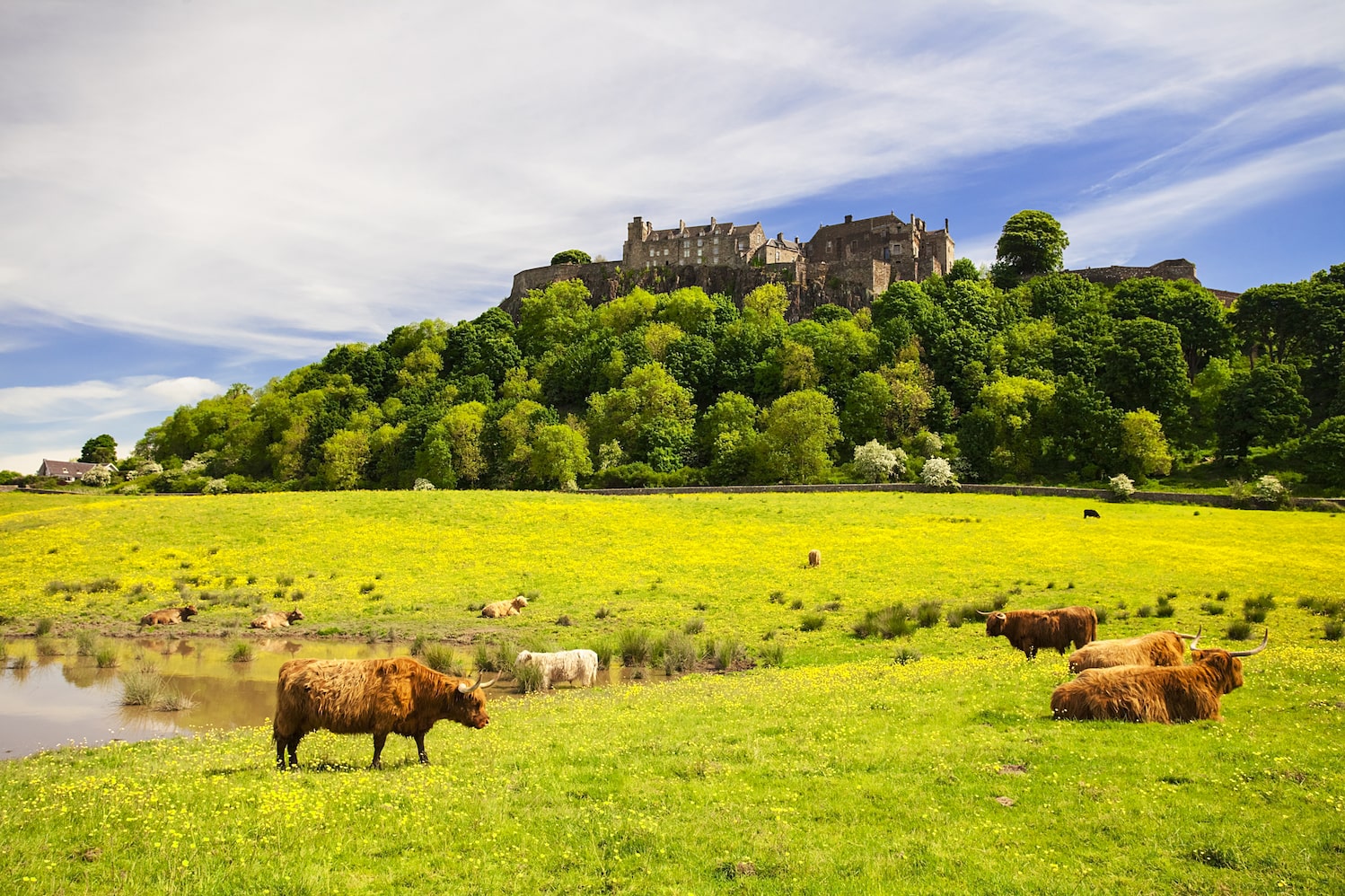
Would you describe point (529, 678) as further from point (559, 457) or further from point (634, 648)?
point (559, 457)

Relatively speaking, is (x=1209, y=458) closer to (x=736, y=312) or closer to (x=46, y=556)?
(x=736, y=312)

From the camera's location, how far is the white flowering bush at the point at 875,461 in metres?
69.5

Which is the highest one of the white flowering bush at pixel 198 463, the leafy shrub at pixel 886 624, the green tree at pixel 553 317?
the green tree at pixel 553 317

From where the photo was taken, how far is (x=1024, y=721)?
1400cm

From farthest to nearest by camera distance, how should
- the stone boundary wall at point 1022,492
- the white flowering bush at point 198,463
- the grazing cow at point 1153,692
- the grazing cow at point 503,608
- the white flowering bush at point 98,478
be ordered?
the white flowering bush at point 98,478 < the white flowering bush at point 198,463 < the stone boundary wall at point 1022,492 < the grazing cow at point 503,608 < the grazing cow at point 1153,692

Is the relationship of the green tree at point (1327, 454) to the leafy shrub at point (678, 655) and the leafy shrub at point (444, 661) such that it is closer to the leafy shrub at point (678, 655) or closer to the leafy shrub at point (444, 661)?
the leafy shrub at point (678, 655)

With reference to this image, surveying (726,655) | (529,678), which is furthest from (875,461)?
(529,678)

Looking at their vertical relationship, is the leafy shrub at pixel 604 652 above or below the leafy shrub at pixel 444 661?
below

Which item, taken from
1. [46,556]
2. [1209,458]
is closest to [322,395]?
[46,556]

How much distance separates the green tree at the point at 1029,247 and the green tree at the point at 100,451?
13941 centimetres

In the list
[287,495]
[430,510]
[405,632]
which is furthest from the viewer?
[287,495]

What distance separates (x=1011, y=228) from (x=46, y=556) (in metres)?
109

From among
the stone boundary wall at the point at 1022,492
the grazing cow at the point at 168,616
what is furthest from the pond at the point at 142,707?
the stone boundary wall at the point at 1022,492

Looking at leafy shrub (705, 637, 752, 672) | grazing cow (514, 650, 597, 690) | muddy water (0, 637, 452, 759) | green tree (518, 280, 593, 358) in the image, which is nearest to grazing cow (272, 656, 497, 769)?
muddy water (0, 637, 452, 759)
